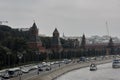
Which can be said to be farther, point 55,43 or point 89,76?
point 55,43

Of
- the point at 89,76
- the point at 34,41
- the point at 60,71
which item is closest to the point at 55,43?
the point at 34,41

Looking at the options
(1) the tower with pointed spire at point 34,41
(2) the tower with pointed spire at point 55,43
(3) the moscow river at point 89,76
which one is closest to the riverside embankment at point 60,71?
(3) the moscow river at point 89,76

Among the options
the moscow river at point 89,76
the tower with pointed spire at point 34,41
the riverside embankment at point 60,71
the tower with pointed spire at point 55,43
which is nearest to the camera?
the riverside embankment at point 60,71

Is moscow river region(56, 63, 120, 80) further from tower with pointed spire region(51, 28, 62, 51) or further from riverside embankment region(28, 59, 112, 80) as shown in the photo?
tower with pointed spire region(51, 28, 62, 51)

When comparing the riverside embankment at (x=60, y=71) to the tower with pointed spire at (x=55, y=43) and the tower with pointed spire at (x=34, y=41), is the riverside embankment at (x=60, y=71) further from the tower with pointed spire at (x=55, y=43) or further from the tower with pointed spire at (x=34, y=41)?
the tower with pointed spire at (x=34, y=41)

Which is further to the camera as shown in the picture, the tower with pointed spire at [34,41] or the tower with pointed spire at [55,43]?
the tower with pointed spire at [55,43]

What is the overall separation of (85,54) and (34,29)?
39339 mm

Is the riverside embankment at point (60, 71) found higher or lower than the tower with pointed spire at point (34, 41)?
lower

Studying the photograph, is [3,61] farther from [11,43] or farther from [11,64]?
[11,43]

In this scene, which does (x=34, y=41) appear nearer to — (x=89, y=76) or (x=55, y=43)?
(x=55, y=43)

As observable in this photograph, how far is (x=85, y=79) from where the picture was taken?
86062 millimetres

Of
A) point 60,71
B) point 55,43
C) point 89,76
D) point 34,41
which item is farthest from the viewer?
point 55,43

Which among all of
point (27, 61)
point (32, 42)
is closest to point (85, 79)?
point (27, 61)

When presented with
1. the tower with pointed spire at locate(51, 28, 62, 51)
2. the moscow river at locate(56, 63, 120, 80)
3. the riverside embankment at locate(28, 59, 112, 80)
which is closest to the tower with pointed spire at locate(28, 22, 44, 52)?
the tower with pointed spire at locate(51, 28, 62, 51)
